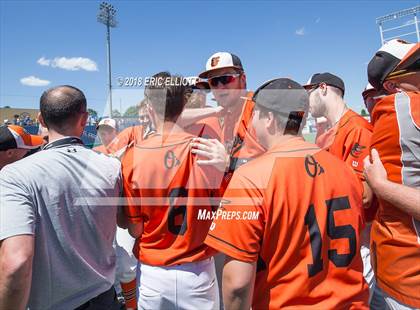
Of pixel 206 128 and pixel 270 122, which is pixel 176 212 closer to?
pixel 206 128

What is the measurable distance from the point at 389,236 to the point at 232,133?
1.67 metres

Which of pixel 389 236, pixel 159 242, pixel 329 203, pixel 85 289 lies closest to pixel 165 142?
pixel 159 242

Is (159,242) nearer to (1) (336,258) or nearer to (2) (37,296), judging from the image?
(2) (37,296)

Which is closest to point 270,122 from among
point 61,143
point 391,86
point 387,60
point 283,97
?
point 283,97

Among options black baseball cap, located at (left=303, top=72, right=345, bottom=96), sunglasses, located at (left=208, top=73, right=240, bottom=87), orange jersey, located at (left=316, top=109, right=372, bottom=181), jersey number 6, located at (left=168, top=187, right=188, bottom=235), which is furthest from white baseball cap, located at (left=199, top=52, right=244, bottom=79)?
jersey number 6, located at (left=168, top=187, right=188, bottom=235)

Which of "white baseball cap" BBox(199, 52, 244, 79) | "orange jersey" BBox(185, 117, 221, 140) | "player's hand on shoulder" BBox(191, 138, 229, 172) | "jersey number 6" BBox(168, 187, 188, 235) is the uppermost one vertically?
"white baseball cap" BBox(199, 52, 244, 79)

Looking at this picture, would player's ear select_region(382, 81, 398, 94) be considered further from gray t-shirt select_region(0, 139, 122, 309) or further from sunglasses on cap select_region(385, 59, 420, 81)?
gray t-shirt select_region(0, 139, 122, 309)

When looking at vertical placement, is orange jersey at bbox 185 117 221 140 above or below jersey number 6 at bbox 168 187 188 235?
above

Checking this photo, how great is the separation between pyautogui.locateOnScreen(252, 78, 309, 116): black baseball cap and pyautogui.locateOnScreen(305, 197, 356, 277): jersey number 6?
501 mm

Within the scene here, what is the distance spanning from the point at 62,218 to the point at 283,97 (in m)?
1.34

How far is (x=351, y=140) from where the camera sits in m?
2.57

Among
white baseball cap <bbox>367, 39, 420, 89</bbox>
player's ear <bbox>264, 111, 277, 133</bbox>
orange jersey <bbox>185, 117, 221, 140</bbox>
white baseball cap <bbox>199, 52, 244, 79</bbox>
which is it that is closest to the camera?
player's ear <bbox>264, 111, 277, 133</bbox>

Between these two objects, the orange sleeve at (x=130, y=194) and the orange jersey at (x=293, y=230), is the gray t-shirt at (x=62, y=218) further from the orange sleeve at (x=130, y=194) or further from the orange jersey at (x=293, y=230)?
the orange jersey at (x=293, y=230)

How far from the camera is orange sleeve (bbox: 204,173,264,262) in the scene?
144cm
